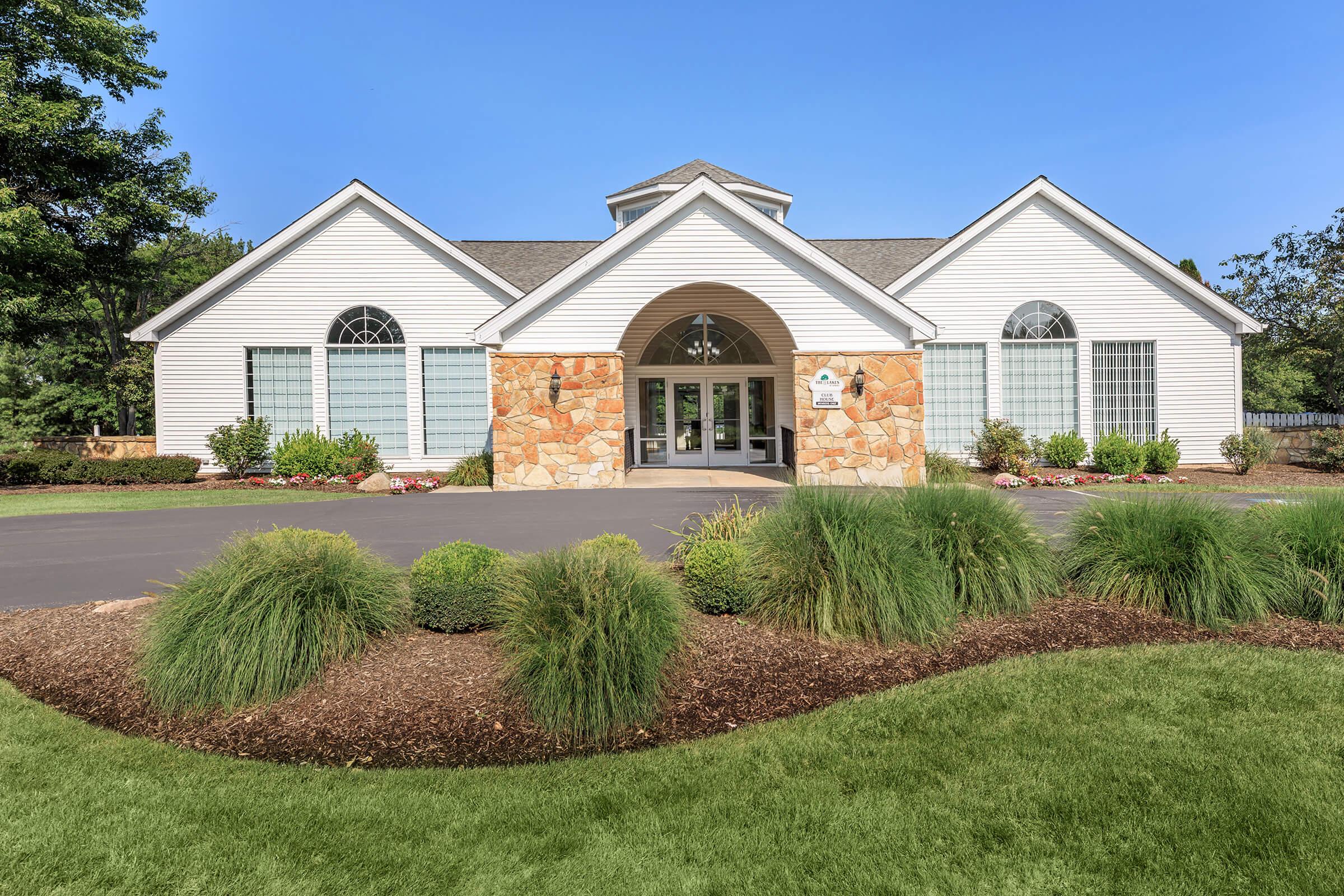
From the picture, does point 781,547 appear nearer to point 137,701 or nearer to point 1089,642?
point 1089,642

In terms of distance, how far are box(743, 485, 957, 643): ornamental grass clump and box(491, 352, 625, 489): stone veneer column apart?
929 cm

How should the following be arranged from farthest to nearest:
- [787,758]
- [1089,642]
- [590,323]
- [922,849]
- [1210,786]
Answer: [590,323]
[1089,642]
[787,758]
[1210,786]
[922,849]

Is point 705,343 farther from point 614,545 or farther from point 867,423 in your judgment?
point 614,545

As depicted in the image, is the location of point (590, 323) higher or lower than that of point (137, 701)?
higher

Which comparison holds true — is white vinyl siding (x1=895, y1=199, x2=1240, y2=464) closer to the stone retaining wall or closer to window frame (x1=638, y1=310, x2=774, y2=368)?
window frame (x1=638, y1=310, x2=774, y2=368)

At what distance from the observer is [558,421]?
14.7m

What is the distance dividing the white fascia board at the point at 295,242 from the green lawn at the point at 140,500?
4.24m

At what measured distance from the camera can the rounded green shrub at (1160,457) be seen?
16.7m

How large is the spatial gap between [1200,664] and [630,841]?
4.20 meters

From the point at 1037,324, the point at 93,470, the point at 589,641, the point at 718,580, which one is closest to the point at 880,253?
the point at 1037,324

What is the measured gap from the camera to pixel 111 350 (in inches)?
1021

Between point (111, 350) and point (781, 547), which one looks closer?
point (781, 547)

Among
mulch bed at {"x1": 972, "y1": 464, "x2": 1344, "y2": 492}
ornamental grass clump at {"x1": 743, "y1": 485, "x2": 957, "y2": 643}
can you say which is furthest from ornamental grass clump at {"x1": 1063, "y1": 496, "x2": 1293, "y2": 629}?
mulch bed at {"x1": 972, "y1": 464, "x2": 1344, "y2": 492}

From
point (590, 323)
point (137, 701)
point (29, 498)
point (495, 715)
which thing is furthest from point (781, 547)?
point (29, 498)
